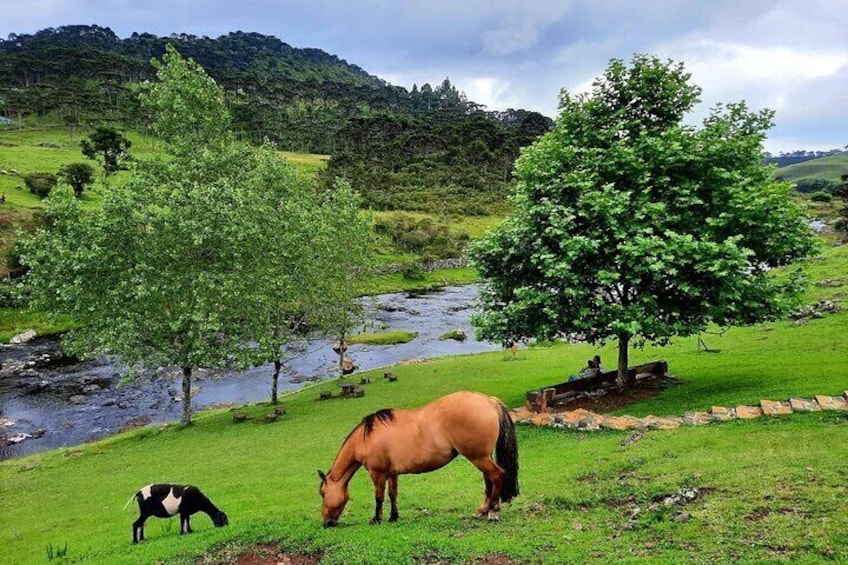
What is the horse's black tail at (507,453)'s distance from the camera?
427 inches

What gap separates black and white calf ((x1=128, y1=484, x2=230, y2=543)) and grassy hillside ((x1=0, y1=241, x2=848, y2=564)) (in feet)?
1.38

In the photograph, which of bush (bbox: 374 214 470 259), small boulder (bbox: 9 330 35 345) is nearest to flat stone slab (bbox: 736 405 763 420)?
small boulder (bbox: 9 330 35 345)

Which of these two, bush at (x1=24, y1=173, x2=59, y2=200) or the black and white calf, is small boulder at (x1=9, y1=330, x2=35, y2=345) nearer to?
bush at (x1=24, y1=173, x2=59, y2=200)

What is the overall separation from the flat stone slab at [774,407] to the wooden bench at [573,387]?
7.24m

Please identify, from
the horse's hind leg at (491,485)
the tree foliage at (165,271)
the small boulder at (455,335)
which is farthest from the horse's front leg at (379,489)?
the small boulder at (455,335)

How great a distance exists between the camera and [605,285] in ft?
66.2

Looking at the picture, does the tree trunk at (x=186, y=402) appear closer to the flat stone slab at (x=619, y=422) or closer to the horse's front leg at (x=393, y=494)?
the horse's front leg at (x=393, y=494)

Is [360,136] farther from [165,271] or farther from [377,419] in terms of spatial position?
[377,419]

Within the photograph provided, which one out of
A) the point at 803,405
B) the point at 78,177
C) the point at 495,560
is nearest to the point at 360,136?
the point at 78,177

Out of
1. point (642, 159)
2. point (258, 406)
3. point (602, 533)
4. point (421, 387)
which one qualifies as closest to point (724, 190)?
point (642, 159)

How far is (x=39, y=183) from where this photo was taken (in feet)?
286

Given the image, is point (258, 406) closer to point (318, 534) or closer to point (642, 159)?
point (318, 534)

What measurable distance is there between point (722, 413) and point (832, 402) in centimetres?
317

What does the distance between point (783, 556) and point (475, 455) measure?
5365mm
